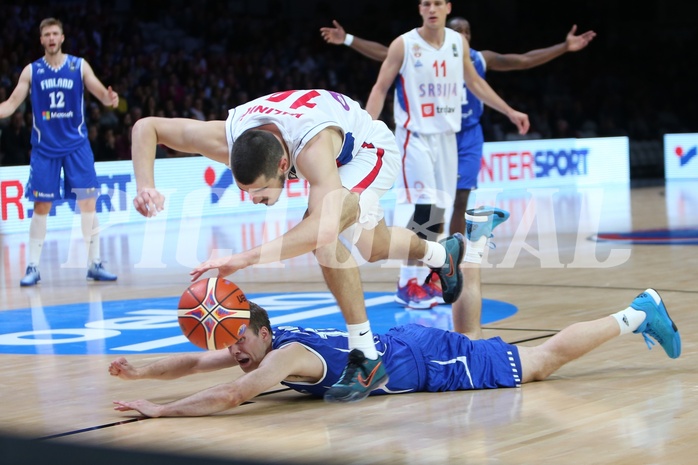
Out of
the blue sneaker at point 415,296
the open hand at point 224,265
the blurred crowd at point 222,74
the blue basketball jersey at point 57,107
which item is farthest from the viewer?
the blurred crowd at point 222,74

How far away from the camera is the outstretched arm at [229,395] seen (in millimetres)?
4359

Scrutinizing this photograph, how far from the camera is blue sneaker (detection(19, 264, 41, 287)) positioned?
9.21m

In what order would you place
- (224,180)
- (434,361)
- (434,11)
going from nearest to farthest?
(434,361) → (434,11) → (224,180)

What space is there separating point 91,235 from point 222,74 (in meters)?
11.3

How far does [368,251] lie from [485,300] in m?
2.27

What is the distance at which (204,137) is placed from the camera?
5141mm

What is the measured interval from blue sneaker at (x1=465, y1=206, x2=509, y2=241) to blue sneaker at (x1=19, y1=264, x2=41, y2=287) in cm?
452

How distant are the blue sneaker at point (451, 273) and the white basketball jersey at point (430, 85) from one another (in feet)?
6.88

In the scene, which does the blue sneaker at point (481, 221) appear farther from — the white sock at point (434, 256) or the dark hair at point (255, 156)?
the dark hair at point (255, 156)

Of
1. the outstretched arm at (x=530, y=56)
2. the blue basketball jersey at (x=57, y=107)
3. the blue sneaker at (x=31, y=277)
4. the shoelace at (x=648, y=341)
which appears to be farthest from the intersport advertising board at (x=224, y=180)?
the shoelace at (x=648, y=341)

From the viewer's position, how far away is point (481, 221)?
243 inches

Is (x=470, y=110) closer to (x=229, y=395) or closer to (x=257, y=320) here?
(x=257, y=320)

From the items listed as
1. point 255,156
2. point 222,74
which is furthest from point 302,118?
point 222,74

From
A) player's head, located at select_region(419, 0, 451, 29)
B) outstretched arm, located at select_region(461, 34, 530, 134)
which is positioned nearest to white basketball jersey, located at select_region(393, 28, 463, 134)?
outstretched arm, located at select_region(461, 34, 530, 134)
